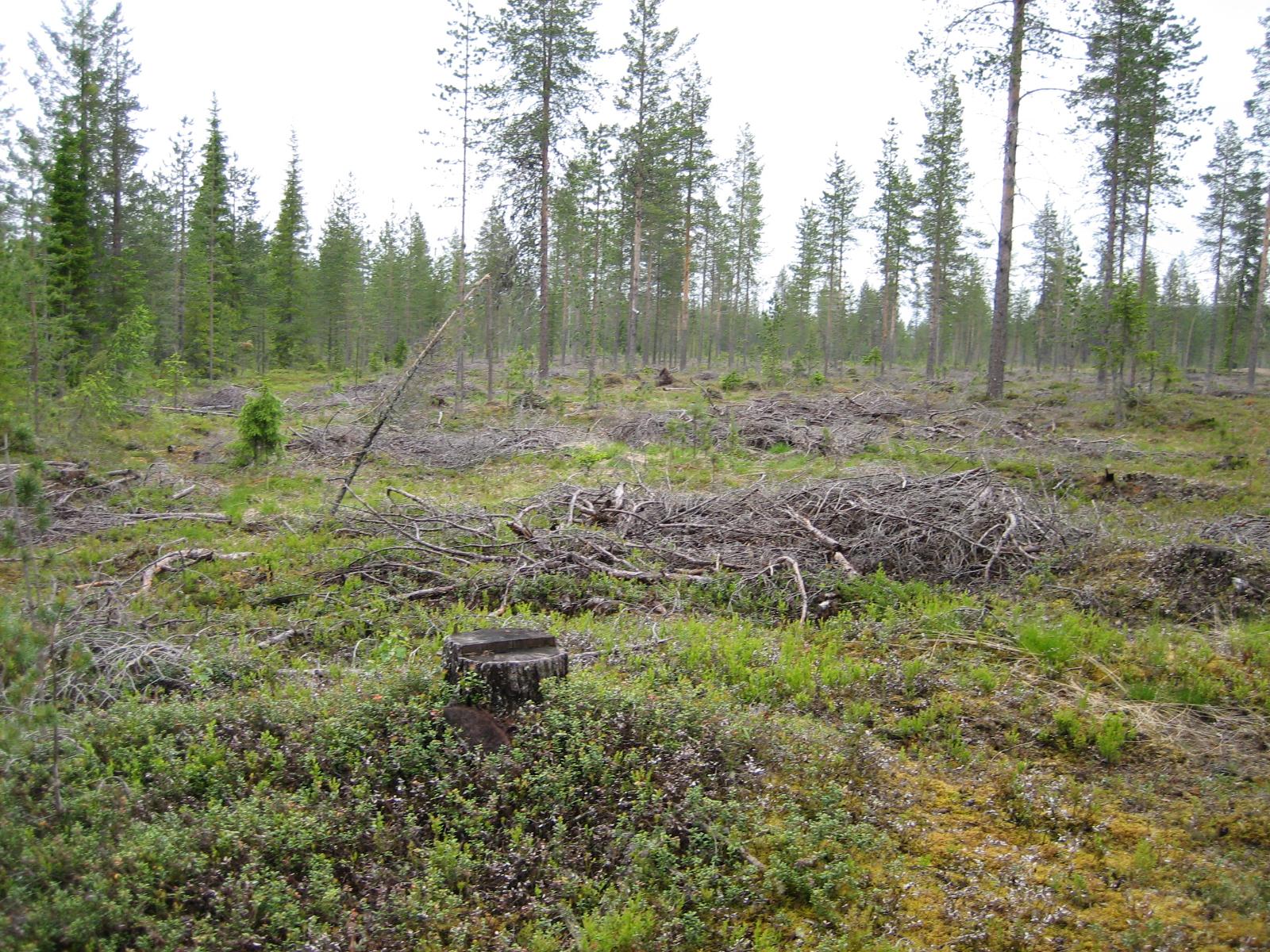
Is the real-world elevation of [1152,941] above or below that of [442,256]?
below

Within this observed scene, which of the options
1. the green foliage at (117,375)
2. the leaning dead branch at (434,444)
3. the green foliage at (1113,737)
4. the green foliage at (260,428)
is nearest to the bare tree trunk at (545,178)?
the leaning dead branch at (434,444)

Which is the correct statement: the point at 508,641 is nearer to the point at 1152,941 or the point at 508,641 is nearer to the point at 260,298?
the point at 1152,941

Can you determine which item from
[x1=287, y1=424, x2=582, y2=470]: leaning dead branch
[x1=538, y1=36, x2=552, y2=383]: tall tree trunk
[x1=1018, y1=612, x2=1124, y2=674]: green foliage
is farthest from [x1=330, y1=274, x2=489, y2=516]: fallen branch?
[x1=538, y1=36, x2=552, y2=383]: tall tree trunk

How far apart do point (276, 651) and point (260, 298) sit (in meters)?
40.8

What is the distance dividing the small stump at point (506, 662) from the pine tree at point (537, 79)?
23970mm

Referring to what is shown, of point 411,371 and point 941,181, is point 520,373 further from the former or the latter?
point 941,181

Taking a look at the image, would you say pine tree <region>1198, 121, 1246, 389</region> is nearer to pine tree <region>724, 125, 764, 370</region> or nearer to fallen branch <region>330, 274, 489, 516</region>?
pine tree <region>724, 125, 764, 370</region>

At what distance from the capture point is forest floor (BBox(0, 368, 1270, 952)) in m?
3.10

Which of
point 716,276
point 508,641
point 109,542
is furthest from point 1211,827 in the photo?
point 716,276

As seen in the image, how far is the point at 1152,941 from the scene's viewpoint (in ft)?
9.74

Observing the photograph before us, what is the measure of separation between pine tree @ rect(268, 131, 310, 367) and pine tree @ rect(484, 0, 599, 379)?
2130cm

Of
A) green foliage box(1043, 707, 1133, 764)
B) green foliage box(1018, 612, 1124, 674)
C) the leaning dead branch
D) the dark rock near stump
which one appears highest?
the leaning dead branch

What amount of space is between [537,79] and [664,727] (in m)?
28.5

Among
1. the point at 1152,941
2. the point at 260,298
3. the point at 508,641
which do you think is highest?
the point at 260,298
